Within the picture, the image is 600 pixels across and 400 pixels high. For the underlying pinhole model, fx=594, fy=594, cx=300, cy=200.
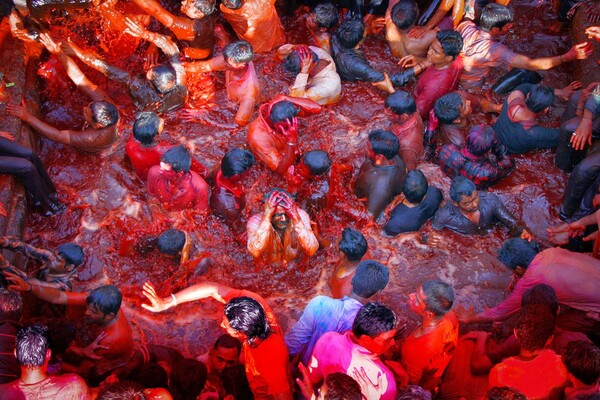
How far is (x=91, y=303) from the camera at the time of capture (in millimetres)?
4500

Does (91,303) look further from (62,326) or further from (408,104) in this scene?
(408,104)

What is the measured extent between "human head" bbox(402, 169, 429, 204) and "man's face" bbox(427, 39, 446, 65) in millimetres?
1855

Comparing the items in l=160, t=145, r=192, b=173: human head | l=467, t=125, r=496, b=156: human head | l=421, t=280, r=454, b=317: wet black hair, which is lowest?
l=467, t=125, r=496, b=156: human head

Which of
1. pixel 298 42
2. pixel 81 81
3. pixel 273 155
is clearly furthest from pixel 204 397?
pixel 298 42

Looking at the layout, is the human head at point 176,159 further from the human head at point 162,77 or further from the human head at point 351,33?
the human head at point 351,33

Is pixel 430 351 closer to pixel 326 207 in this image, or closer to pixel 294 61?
pixel 326 207

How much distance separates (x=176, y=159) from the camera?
559 centimetres

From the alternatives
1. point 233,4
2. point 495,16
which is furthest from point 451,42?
point 233,4

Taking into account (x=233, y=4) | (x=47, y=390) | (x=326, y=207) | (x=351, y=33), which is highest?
(x=233, y=4)

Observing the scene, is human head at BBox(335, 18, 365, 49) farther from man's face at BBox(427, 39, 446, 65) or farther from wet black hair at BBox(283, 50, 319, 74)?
man's face at BBox(427, 39, 446, 65)

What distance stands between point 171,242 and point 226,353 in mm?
1485

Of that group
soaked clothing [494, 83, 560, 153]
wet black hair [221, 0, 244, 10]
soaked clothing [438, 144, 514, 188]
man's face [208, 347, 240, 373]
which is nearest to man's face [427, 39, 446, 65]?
soaked clothing [494, 83, 560, 153]

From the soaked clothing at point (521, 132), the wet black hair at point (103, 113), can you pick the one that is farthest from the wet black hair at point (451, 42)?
the wet black hair at point (103, 113)

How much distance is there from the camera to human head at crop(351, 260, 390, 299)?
4621mm
